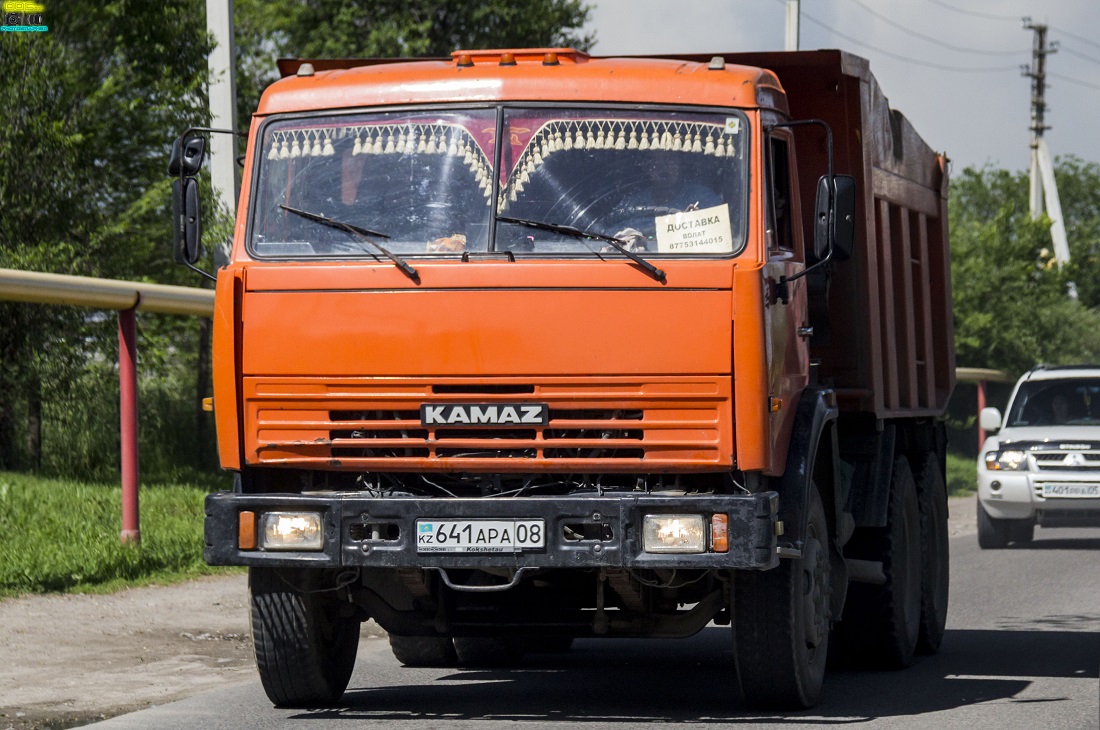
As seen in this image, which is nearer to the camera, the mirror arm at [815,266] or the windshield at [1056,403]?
the mirror arm at [815,266]

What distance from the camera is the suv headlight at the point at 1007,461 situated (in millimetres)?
18922

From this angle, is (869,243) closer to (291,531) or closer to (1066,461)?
(291,531)

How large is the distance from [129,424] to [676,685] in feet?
18.9

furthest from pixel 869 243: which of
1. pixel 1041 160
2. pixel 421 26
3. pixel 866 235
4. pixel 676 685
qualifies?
pixel 1041 160

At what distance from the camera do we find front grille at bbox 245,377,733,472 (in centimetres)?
728

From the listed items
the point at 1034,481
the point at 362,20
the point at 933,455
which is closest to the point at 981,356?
the point at 362,20

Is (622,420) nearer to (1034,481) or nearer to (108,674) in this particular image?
(108,674)

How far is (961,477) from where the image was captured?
1265 inches

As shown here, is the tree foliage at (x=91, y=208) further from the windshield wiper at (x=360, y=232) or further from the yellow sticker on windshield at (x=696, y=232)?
the yellow sticker on windshield at (x=696, y=232)

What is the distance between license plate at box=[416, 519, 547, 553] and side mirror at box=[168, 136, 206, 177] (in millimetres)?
1872

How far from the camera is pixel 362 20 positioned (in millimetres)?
38250

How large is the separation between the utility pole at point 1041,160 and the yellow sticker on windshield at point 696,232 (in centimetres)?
4009

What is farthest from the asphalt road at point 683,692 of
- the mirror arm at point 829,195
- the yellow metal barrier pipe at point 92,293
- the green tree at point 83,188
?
the green tree at point 83,188

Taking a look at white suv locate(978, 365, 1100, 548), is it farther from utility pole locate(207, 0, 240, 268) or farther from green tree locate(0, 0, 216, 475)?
green tree locate(0, 0, 216, 475)
